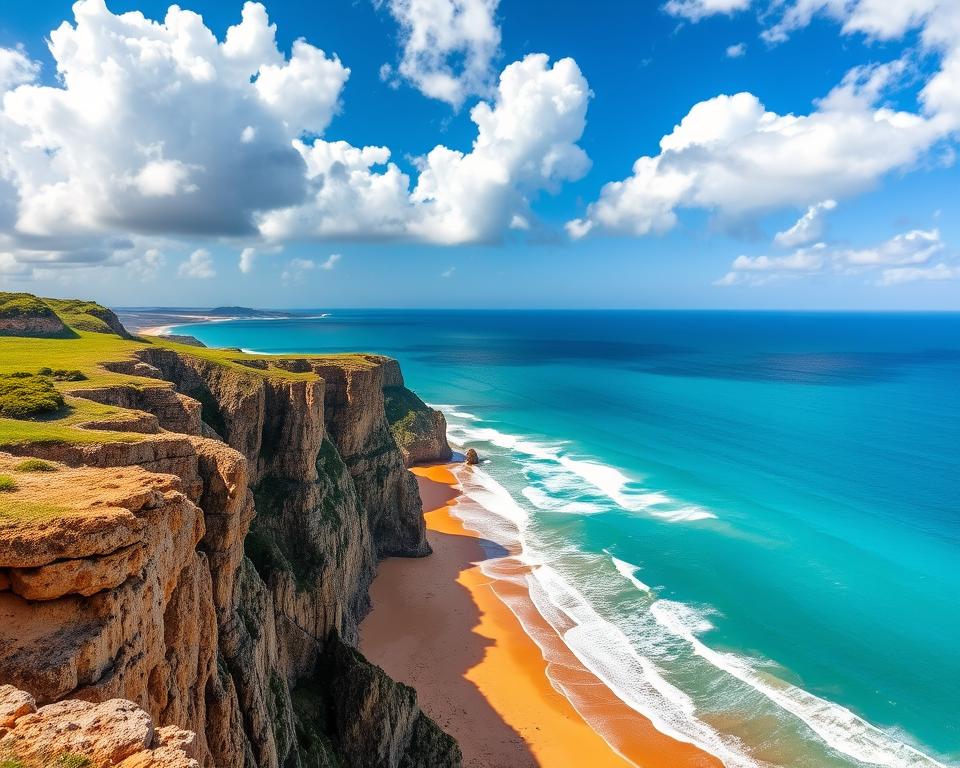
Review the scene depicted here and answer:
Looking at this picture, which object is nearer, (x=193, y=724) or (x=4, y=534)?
(x=4, y=534)

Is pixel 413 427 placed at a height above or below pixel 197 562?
below

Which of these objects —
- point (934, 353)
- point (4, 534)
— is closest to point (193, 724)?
point (4, 534)

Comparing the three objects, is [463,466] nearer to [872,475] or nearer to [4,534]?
[872,475]

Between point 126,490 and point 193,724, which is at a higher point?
point 126,490

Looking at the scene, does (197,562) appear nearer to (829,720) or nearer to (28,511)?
(28,511)

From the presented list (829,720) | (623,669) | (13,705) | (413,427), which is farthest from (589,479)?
(13,705)

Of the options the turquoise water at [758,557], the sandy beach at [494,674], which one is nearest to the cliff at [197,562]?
the sandy beach at [494,674]

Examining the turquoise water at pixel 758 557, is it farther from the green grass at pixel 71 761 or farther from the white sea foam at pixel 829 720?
the green grass at pixel 71 761
